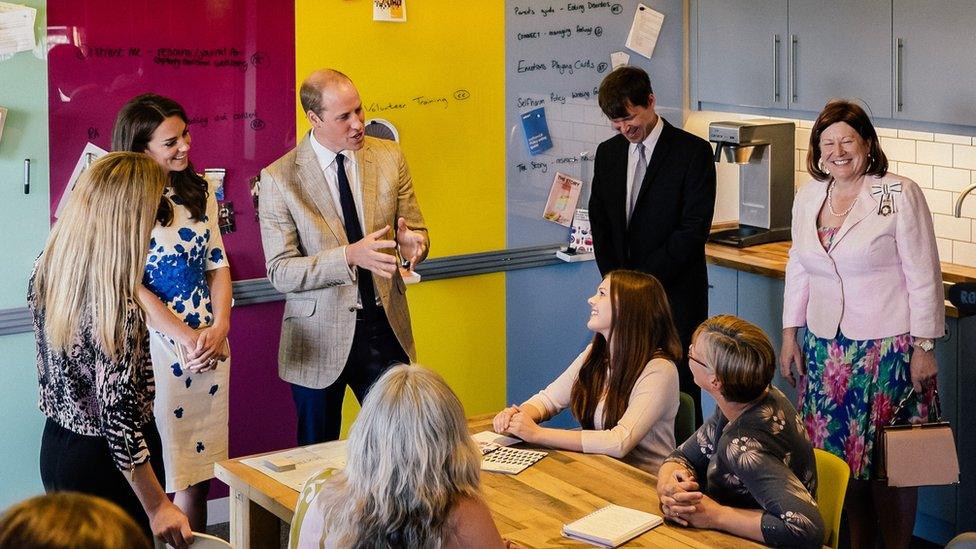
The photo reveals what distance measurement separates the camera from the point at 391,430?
2338 millimetres

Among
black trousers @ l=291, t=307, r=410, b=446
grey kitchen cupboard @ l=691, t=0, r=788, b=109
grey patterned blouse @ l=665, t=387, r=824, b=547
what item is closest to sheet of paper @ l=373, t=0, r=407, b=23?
black trousers @ l=291, t=307, r=410, b=446

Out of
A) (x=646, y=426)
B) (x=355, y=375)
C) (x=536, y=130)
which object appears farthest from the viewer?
(x=536, y=130)

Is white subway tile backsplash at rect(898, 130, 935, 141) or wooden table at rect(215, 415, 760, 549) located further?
white subway tile backsplash at rect(898, 130, 935, 141)

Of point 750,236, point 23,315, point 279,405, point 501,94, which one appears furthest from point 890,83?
point 23,315

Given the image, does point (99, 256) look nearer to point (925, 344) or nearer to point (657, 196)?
point (657, 196)

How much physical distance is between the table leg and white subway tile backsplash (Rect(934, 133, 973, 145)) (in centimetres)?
291

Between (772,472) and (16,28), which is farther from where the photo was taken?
(16,28)

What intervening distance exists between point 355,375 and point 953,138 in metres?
2.46

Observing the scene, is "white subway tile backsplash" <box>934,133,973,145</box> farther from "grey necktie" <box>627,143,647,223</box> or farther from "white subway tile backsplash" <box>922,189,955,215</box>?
"grey necktie" <box>627,143,647,223</box>

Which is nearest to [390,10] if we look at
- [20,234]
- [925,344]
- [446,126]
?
[446,126]

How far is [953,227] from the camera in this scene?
492 cm

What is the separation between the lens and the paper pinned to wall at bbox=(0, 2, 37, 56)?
4121mm

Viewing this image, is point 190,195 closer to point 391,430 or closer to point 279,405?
point 279,405

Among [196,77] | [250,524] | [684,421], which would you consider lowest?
[250,524]
